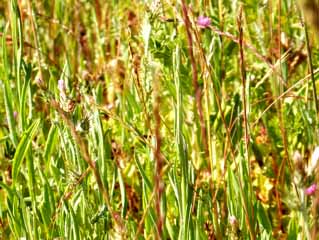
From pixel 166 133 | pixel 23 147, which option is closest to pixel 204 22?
pixel 166 133

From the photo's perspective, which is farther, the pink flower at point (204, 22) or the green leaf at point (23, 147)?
the pink flower at point (204, 22)

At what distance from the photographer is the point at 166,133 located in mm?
1823

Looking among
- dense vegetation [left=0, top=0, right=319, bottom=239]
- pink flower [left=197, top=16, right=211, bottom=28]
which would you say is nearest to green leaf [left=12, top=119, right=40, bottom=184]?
dense vegetation [left=0, top=0, right=319, bottom=239]

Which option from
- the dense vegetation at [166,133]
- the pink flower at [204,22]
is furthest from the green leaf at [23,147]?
the pink flower at [204,22]

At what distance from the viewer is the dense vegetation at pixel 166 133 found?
1178mm

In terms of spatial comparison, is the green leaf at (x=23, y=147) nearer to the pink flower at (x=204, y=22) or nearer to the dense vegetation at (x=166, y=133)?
the dense vegetation at (x=166, y=133)

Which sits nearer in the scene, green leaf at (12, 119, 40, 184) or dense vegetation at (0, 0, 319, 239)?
dense vegetation at (0, 0, 319, 239)

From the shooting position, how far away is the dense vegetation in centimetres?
118

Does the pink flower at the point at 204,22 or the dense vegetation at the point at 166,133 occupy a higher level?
the pink flower at the point at 204,22

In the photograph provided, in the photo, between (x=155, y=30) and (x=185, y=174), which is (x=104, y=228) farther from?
(x=155, y=30)

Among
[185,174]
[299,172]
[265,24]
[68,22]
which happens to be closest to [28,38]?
[68,22]

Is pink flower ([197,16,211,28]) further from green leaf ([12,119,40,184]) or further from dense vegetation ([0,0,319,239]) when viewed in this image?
green leaf ([12,119,40,184])

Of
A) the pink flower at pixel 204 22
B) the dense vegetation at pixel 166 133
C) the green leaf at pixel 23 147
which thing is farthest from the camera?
the pink flower at pixel 204 22

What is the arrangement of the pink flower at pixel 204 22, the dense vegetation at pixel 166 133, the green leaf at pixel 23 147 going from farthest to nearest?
1. the pink flower at pixel 204 22
2. the green leaf at pixel 23 147
3. the dense vegetation at pixel 166 133
